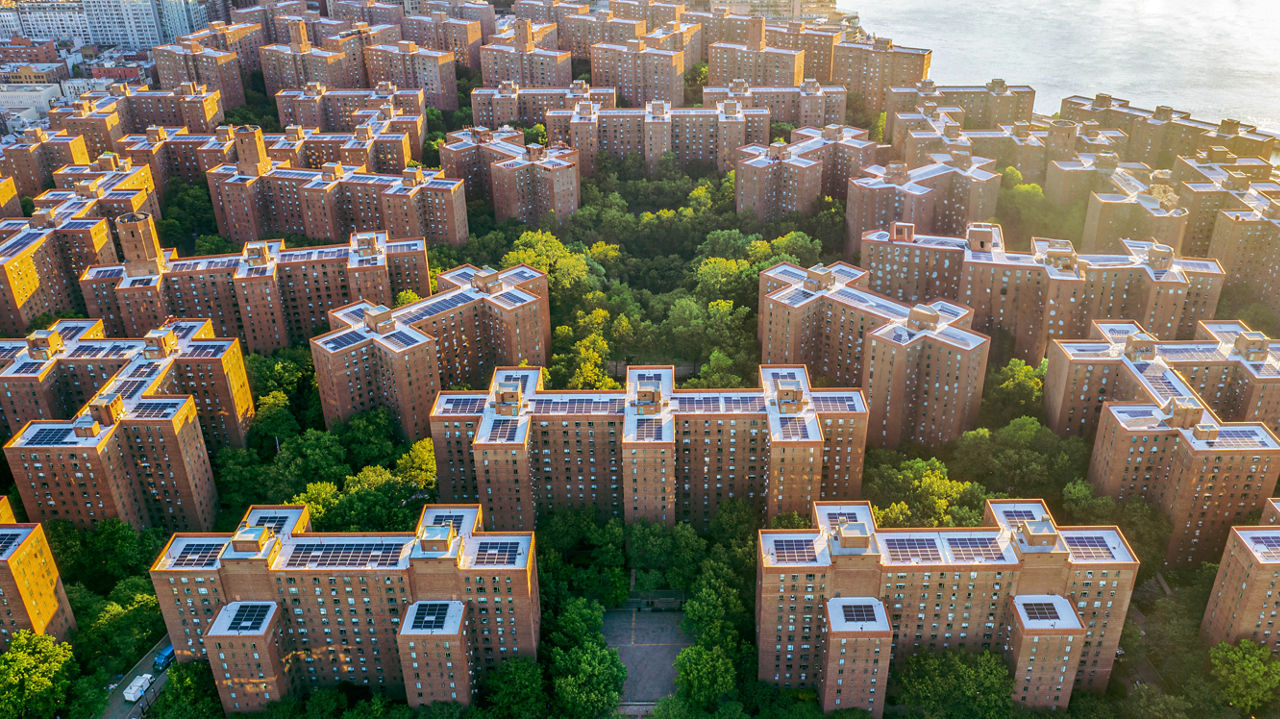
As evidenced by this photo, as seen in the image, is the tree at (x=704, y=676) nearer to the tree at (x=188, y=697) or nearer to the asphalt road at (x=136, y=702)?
the tree at (x=188, y=697)

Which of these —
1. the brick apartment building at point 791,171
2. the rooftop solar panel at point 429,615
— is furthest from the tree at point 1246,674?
the brick apartment building at point 791,171

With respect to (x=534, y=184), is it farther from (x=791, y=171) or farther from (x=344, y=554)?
(x=344, y=554)

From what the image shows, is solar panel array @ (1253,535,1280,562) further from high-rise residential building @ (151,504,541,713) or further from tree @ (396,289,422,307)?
tree @ (396,289,422,307)

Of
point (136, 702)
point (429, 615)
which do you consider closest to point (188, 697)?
point (136, 702)

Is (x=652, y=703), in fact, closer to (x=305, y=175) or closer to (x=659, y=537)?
(x=659, y=537)

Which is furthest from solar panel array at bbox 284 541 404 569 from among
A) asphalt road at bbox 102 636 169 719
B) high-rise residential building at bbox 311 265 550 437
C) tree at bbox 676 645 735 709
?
high-rise residential building at bbox 311 265 550 437

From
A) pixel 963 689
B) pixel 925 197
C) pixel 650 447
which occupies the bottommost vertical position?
pixel 963 689
